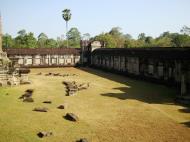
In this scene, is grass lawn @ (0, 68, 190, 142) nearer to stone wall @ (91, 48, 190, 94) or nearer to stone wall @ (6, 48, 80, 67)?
stone wall @ (91, 48, 190, 94)

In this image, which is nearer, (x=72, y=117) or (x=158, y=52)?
(x=72, y=117)

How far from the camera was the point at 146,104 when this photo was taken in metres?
17.5

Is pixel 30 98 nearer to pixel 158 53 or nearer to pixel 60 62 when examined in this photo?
pixel 158 53

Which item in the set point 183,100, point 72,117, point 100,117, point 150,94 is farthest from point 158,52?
point 72,117

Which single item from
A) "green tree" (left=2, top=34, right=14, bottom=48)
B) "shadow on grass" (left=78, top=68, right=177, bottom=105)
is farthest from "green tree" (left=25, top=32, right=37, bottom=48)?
"shadow on grass" (left=78, top=68, right=177, bottom=105)

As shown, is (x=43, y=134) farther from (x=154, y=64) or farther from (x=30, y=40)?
(x=30, y=40)

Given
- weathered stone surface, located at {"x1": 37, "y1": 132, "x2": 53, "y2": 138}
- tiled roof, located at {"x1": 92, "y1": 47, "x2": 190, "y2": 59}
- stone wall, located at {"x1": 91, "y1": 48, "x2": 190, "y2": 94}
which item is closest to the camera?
weathered stone surface, located at {"x1": 37, "y1": 132, "x2": 53, "y2": 138}

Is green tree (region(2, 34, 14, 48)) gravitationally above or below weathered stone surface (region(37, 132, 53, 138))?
above

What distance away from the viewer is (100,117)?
1445 cm

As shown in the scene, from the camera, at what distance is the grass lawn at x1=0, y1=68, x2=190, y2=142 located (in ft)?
37.8

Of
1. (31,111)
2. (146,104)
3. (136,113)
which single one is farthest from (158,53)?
(31,111)

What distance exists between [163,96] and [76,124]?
939 cm

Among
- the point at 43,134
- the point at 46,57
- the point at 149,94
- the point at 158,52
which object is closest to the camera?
the point at 43,134

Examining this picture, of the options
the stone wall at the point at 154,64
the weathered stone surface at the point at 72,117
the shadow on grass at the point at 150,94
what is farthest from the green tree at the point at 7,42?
the weathered stone surface at the point at 72,117
